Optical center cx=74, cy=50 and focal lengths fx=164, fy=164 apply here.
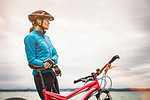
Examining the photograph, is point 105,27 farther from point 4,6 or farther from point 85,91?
point 4,6

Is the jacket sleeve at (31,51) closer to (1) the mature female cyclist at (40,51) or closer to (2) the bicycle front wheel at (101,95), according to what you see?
(1) the mature female cyclist at (40,51)

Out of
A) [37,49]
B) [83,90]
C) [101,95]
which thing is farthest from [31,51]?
[101,95]

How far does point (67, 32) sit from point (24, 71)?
0.80 meters

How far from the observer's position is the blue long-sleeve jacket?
1.47 m

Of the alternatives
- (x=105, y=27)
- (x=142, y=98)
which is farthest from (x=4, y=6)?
(x=142, y=98)

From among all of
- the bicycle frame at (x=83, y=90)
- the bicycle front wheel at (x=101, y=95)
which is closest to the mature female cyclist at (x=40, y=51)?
the bicycle frame at (x=83, y=90)

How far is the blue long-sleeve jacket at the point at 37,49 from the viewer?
1.47 meters

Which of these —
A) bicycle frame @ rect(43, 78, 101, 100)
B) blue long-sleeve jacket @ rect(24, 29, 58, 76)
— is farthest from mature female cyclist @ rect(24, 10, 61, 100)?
bicycle frame @ rect(43, 78, 101, 100)

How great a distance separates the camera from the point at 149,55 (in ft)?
7.63

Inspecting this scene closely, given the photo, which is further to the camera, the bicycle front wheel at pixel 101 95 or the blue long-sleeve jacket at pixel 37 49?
the blue long-sleeve jacket at pixel 37 49

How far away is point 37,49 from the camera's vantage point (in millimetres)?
1546

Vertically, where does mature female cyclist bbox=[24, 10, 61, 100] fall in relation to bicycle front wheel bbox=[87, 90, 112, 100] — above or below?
above

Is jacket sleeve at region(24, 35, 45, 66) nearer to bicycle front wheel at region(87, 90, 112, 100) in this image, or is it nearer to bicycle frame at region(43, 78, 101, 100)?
bicycle frame at region(43, 78, 101, 100)

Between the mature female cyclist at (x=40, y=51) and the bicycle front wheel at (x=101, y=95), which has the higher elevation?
the mature female cyclist at (x=40, y=51)
